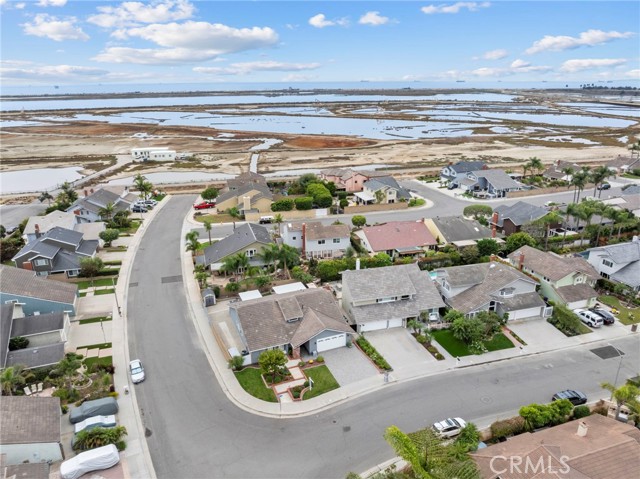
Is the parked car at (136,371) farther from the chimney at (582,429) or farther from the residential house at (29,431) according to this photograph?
the chimney at (582,429)

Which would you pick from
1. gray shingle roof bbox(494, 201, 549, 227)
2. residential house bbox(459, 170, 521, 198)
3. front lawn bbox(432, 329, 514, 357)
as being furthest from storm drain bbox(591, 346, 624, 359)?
residential house bbox(459, 170, 521, 198)

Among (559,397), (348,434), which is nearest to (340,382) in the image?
(348,434)

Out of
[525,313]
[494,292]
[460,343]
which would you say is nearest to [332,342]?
[460,343]

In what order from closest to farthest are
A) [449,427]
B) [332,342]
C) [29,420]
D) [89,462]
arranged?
[89,462]
[29,420]
[449,427]
[332,342]

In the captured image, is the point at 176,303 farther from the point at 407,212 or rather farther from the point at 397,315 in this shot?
the point at 407,212

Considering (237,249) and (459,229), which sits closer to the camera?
(237,249)

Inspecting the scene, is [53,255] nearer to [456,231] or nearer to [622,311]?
[456,231]

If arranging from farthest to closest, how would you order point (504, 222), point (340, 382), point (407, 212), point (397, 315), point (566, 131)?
point (566, 131), point (407, 212), point (504, 222), point (397, 315), point (340, 382)
